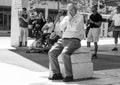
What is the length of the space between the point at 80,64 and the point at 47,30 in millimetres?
6516

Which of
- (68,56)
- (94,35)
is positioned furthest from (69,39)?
(94,35)

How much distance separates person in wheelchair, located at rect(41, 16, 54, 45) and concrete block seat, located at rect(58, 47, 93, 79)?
19.9ft

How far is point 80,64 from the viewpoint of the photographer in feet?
22.8

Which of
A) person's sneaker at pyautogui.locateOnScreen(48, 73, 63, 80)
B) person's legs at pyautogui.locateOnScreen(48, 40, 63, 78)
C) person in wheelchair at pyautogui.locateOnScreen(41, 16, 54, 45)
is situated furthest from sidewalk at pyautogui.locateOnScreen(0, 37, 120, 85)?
person in wheelchair at pyautogui.locateOnScreen(41, 16, 54, 45)

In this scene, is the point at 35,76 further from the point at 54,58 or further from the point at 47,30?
the point at 47,30

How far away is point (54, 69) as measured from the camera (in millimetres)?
6973

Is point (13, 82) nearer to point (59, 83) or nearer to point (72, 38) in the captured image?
point (59, 83)

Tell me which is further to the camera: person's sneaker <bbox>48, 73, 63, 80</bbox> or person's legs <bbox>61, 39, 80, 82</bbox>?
person's sneaker <bbox>48, 73, 63, 80</bbox>

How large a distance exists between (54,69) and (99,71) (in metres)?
1.81

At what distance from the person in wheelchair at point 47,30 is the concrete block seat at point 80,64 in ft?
19.9

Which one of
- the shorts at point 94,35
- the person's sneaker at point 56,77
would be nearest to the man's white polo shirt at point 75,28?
the person's sneaker at point 56,77

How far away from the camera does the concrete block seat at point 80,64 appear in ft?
22.5

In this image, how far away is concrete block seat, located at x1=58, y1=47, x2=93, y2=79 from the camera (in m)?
6.87

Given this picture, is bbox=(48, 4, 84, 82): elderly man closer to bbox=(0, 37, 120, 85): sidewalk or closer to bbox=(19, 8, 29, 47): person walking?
bbox=(0, 37, 120, 85): sidewalk
